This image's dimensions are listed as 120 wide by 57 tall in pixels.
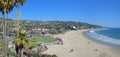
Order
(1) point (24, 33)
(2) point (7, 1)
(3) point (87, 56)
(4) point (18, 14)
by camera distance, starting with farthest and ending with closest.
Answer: (3) point (87, 56)
(4) point (18, 14)
(1) point (24, 33)
(2) point (7, 1)

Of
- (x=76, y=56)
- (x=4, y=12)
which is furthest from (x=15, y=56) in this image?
(x=76, y=56)

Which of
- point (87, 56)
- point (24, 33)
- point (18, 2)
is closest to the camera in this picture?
point (24, 33)

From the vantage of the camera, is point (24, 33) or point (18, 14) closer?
point (24, 33)

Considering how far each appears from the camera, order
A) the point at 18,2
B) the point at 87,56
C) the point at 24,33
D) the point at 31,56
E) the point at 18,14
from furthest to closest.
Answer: the point at 87,56 → the point at 31,56 → the point at 18,14 → the point at 18,2 → the point at 24,33

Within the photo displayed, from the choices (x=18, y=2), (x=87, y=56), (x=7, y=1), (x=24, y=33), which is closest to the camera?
(x=7, y=1)

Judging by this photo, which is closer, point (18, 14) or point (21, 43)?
point (21, 43)

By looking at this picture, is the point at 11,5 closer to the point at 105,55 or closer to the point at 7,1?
the point at 7,1

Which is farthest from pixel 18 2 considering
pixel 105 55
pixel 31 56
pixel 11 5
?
pixel 105 55

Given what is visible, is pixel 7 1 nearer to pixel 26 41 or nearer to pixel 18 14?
pixel 26 41

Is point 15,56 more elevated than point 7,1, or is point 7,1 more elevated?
point 7,1

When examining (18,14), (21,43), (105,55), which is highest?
(18,14)
